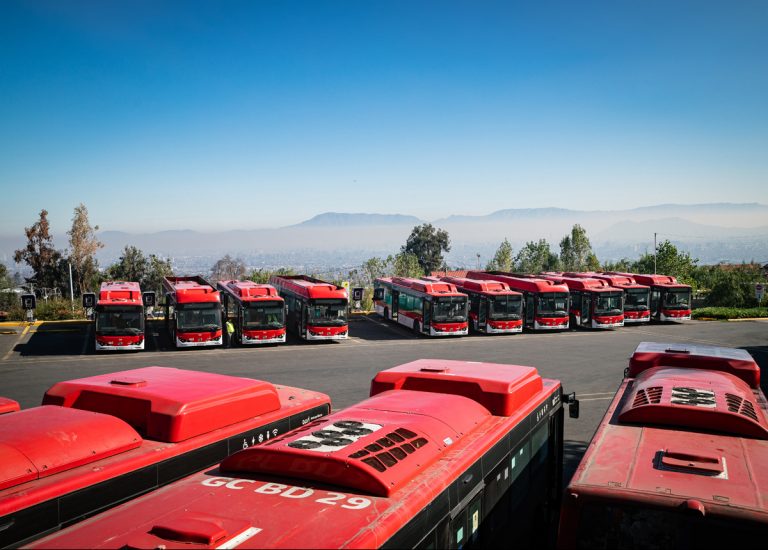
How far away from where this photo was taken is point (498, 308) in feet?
104

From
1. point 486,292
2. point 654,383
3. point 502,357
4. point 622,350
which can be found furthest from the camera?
point 486,292

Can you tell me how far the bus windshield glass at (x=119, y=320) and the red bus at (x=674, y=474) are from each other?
2232 cm

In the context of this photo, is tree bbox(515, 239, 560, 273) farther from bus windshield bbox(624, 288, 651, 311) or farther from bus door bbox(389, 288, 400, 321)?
bus door bbox(389, 288, 400, 321)

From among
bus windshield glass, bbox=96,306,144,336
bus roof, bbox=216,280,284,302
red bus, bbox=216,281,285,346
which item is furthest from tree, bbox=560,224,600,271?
bus windshield glass, bbox=96,306,144,336

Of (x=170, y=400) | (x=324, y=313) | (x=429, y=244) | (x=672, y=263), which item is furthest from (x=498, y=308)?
(x=429, y=244)

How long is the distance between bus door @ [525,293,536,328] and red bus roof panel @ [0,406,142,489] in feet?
96.1

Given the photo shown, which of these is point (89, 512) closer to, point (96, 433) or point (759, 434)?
point (96, 433)

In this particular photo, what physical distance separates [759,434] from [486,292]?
25.7m

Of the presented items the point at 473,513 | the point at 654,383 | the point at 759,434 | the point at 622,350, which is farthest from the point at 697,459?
the point at 622,350

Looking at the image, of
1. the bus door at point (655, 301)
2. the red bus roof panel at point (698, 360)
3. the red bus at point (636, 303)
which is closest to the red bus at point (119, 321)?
the red bus roof panel at point (698, 360)

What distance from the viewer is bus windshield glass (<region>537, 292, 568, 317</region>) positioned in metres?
32.8

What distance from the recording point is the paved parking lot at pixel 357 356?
19047 mm

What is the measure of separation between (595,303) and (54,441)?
106 feet

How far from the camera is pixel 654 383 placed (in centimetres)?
789
